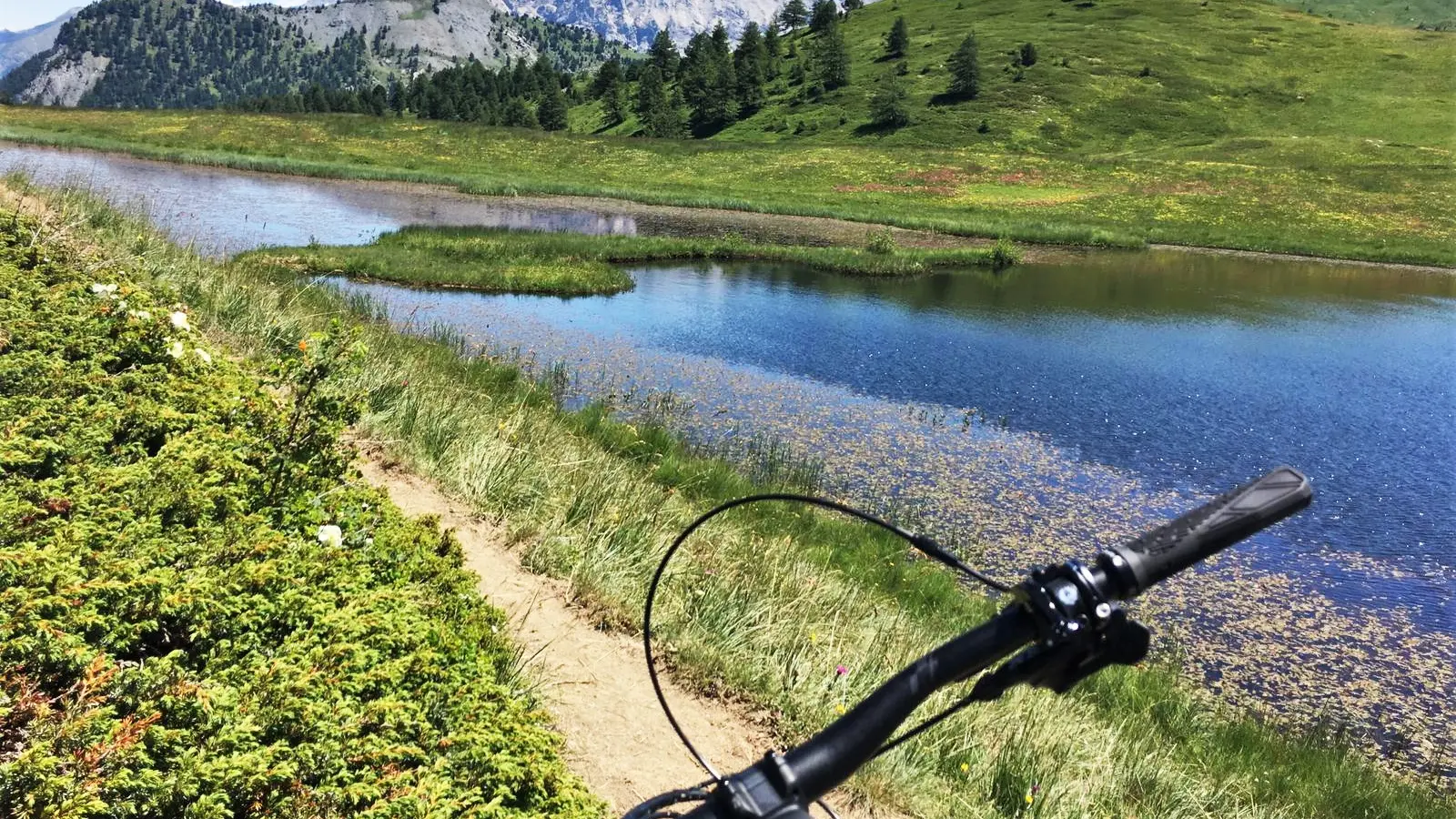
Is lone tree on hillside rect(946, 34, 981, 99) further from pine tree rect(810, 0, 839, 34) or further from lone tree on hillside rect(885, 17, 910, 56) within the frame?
pine tree rect(810, 0, 839, 34)

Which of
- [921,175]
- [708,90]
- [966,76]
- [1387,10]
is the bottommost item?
[921,175]

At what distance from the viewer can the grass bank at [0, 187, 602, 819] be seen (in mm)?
2744

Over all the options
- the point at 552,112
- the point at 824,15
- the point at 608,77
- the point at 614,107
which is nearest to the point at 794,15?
the point at 824,15

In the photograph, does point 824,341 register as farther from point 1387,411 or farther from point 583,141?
point 583,141

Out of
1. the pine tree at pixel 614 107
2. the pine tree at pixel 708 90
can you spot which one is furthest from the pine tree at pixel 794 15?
the pine tree at pixel 614 107

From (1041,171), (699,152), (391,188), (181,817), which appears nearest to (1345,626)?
(181,817)

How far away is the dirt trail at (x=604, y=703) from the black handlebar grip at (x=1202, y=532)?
3599 mm

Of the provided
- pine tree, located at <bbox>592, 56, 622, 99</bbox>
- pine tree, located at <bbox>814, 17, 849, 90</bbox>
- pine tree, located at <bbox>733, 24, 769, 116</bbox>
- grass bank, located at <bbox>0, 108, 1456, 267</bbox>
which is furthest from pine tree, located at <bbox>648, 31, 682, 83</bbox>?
grass bank, located at <bbox>0, 108, 1456, 267</bbox>

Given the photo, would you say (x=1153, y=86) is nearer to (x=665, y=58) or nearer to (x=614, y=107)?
(x=665, y=58)

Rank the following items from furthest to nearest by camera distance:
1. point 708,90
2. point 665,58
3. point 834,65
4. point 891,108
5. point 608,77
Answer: point 608,77 → point 665,58 → point 834,65 → point 708,90 → point 891,108

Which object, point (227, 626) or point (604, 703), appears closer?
point (227, 626)

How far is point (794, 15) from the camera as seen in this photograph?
15700cm

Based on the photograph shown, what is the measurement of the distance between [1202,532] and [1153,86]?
11729 centimetres

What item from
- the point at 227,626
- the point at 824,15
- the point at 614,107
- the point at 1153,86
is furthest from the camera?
the point at 824,15
